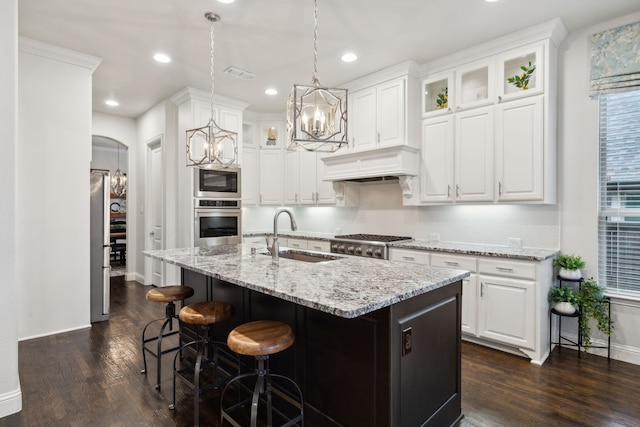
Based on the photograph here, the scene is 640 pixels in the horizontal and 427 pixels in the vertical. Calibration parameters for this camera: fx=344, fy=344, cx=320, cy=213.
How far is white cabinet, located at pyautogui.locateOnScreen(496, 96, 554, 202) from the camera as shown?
10.3 feet

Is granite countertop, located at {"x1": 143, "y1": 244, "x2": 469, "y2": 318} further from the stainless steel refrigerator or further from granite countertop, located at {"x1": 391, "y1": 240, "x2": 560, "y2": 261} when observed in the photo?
the stainless steel refrigerator

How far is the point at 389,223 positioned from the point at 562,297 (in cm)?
210

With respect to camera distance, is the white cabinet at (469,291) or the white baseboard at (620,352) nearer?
the white baseboard at (620,352)

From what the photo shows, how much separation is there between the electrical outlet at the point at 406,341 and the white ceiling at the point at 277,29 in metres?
2.53

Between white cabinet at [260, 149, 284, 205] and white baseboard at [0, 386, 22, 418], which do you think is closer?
white baseboard at [0, 386, 22, 418]

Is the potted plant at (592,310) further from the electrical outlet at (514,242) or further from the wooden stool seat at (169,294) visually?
the wooden stool seat at (169,294)

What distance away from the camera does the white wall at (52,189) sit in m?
3.46

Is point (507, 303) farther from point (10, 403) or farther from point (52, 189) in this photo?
point (52, 189)

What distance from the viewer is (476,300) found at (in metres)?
3.27

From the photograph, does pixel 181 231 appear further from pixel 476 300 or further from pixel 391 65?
pixel 476 300

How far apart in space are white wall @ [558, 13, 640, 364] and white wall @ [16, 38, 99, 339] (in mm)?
4880

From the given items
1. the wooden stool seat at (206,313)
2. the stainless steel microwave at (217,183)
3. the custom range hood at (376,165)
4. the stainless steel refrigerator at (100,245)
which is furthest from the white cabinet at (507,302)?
the stainless steel refrigerator at (100,245)

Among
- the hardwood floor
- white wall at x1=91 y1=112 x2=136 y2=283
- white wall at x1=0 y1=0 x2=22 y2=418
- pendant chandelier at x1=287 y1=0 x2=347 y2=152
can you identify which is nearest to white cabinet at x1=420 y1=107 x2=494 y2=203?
the hardwood floor

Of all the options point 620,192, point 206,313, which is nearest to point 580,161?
point 620,192
